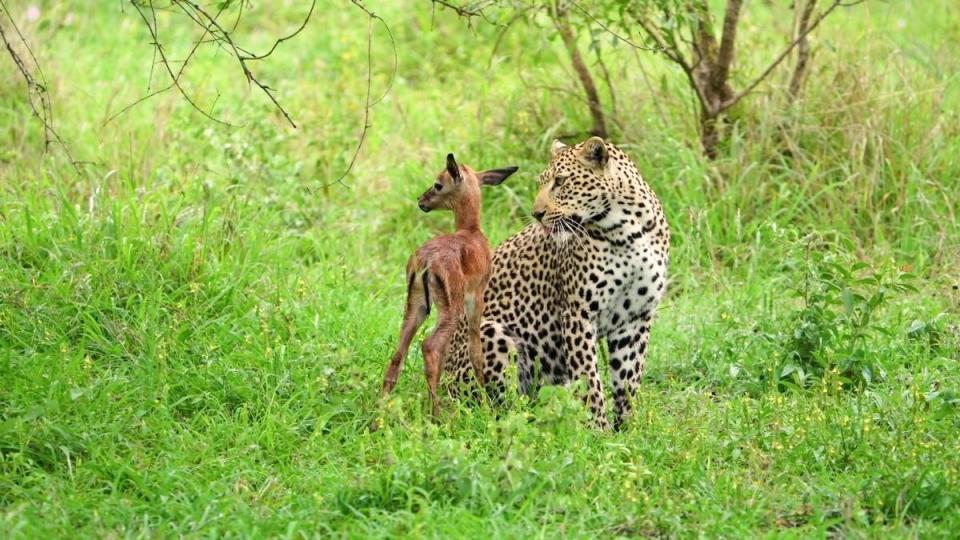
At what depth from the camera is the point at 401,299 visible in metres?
8.27

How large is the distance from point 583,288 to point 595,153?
0.61m

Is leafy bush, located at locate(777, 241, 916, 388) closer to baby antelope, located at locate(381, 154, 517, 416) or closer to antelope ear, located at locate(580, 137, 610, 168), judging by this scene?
antelope ear, located at locate(580, 137, 610, 168)

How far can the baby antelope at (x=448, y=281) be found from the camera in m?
6.05

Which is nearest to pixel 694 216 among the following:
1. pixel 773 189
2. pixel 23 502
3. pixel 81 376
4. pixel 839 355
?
pixel 773 189

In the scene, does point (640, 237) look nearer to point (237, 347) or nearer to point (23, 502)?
point (237, 347)

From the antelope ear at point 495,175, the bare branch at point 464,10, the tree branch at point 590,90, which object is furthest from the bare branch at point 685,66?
the bare branch at point 464,10

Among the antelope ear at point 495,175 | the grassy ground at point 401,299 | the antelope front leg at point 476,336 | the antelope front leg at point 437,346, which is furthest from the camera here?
the antelope ear at point 495,175

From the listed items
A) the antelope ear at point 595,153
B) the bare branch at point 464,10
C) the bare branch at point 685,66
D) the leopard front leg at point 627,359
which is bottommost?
the leopard front leg at point 627,359

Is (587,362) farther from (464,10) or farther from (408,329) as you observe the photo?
(464,10)

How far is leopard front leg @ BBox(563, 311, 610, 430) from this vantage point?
6512 millimetres

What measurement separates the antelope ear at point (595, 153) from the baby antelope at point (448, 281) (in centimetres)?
54

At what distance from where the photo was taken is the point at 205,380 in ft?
21.4

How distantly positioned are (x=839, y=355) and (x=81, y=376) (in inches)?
136

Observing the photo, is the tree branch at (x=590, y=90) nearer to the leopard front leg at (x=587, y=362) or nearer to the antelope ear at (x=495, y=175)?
the antelope ear at (x=495, y=175)
